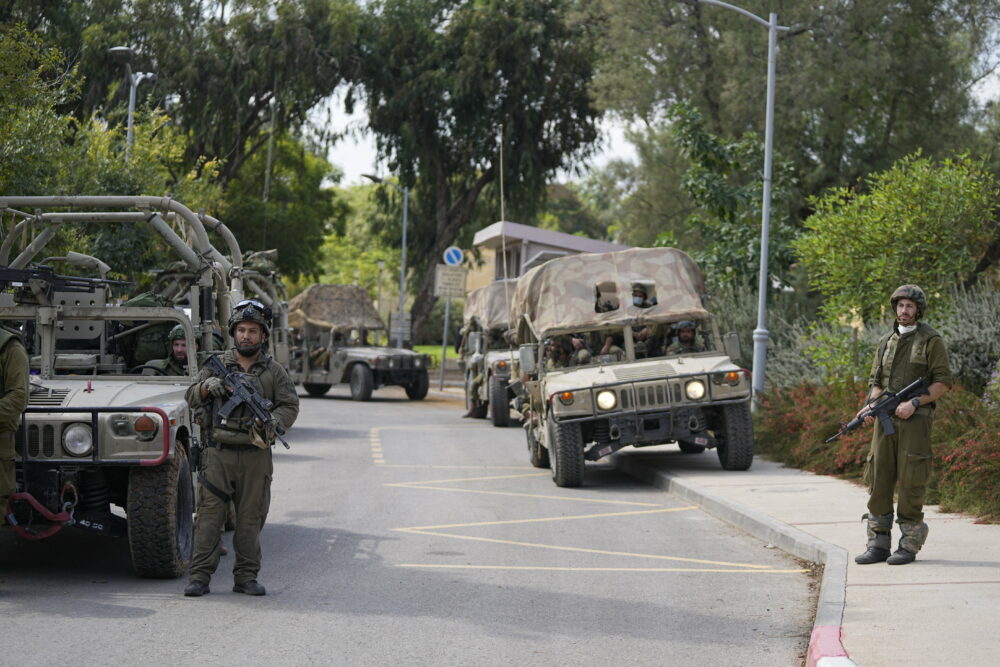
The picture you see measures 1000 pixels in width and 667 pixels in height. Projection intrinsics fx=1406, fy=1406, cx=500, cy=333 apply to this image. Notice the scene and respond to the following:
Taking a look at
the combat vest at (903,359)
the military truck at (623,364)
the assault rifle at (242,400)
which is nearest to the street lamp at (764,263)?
the military truck at (623,364)

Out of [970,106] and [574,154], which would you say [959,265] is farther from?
[574,154]

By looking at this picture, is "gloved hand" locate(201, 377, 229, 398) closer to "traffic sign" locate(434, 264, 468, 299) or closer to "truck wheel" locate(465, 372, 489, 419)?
"truck wheel" locate(465, 372, 489, 419)

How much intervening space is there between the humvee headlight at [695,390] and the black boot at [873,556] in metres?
5.54

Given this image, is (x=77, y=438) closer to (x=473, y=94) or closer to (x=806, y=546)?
(x=806, y=546)

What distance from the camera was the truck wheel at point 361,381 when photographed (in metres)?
30.9

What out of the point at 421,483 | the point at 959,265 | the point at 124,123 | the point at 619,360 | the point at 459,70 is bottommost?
the point at 421,483

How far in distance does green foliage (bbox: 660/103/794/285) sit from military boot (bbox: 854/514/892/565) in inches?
534

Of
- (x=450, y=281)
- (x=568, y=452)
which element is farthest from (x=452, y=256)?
(x=568, y=452)

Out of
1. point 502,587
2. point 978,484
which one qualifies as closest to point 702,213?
point 978,484

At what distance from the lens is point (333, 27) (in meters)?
39.8

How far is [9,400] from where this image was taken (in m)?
7.88

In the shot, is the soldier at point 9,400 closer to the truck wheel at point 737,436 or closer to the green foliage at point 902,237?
the truck wheel at point 737,436

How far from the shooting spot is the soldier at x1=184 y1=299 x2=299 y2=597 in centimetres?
804

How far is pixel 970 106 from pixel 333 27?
57.9ft
